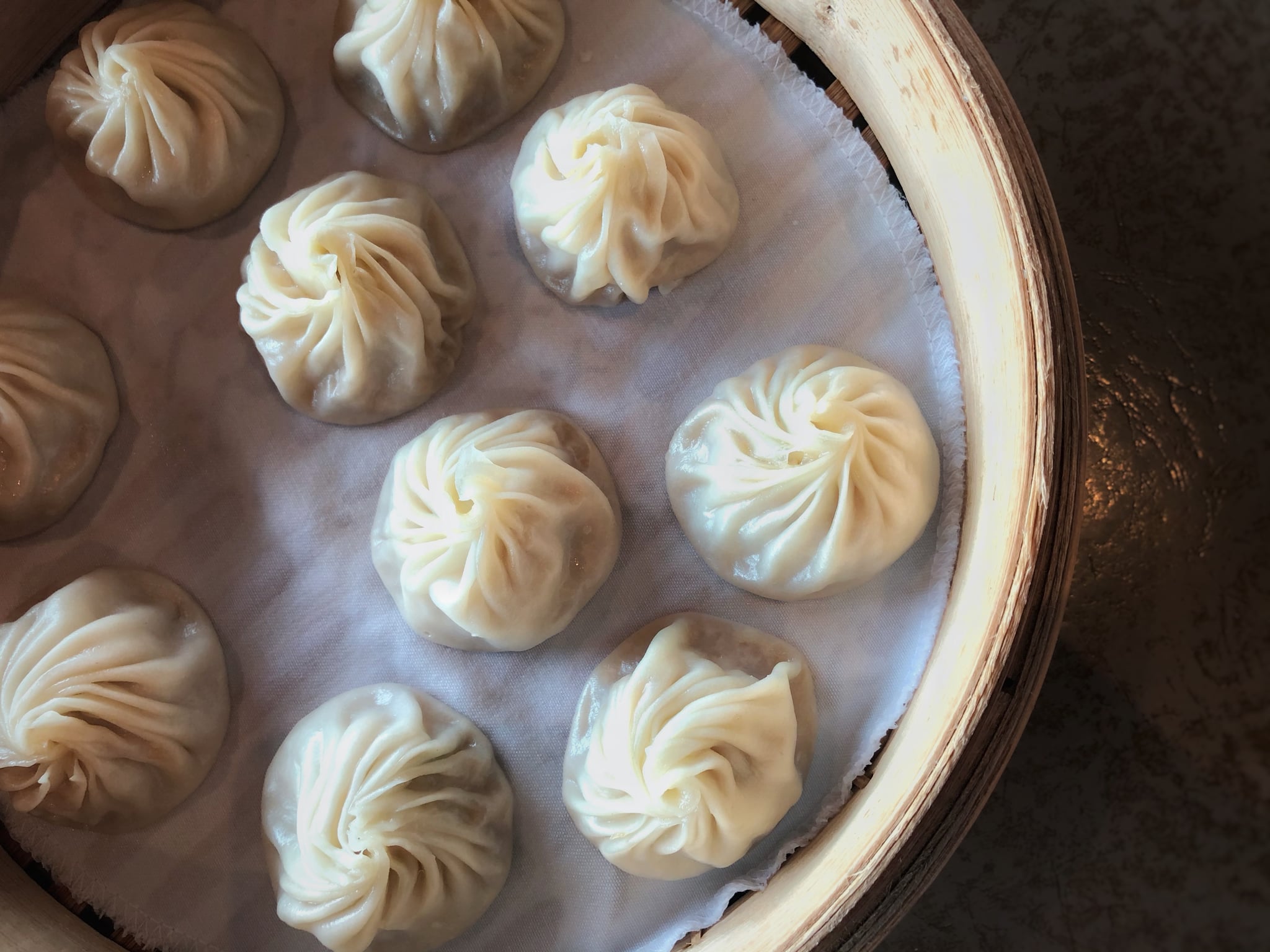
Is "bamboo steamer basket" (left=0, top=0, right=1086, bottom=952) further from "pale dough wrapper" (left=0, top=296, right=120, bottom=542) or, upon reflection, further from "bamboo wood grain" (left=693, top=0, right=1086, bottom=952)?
"pale dough wrapper" (left=0, top=296, right=120, bottom=542)

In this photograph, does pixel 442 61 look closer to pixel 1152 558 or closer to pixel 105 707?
pixel 105 707

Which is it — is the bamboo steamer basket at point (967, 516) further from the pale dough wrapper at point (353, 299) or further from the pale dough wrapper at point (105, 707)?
the pale dough wrapper at point (353, 299)

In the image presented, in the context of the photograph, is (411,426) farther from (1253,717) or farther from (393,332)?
(1253,717)

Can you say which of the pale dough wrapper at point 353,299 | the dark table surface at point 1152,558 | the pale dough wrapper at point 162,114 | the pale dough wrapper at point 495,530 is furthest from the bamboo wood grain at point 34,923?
the dark table surface at point 1152,558

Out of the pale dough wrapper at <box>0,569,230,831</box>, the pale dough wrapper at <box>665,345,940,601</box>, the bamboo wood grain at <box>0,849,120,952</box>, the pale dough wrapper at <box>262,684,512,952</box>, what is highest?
the pale dough wrapper at <box>665,345,940,601</box>

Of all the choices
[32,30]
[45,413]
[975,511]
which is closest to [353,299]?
[45,413]

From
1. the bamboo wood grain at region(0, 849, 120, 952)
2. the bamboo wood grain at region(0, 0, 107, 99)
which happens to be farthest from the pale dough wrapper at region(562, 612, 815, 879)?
the bamboo wood grain at region(0, 0, 107, 99)

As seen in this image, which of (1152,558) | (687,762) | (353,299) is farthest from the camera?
(1152,558)
